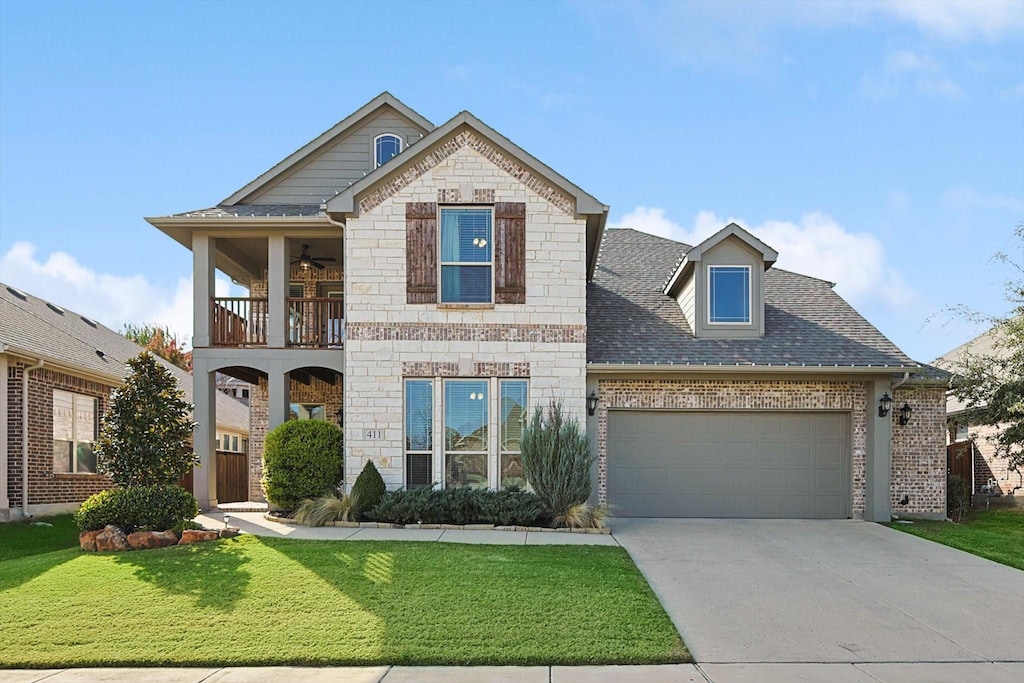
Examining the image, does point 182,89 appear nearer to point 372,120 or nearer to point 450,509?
point 372,120

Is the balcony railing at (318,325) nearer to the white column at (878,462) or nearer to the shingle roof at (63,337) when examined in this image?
the shingle roof at (63,337)

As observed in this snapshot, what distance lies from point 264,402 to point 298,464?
4.91 meters

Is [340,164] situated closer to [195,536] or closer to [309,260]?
[309,260]

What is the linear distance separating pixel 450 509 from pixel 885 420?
7.98 metres

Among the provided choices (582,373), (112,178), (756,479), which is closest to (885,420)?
(756,479)

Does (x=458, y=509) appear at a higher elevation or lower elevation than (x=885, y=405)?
lower

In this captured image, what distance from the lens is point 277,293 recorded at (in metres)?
16.1

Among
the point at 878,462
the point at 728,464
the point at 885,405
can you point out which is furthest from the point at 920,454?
the point at 728,464

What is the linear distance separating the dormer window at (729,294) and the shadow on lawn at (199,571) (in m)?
9.60

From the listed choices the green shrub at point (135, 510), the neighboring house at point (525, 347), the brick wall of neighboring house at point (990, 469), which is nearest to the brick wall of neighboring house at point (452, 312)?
the neighboring house at point (525, 347)

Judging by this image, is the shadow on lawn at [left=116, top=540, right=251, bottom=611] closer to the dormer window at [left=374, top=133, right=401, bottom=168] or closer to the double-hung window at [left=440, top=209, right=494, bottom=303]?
the double-hung window at [left=440, top=209, right=494, bottom=303]

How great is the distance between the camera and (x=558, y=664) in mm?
7578

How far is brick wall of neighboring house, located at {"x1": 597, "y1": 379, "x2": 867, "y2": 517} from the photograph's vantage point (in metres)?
15.9

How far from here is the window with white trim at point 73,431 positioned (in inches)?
691
